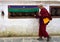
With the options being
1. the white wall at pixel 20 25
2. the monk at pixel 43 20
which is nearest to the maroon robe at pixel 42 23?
the monk at pixel 43 20

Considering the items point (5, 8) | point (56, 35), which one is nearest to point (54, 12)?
point (56, 35)

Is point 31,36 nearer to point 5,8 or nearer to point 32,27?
point 32,27

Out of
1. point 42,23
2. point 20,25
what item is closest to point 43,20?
point 42,23

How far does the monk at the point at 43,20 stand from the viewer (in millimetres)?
13393

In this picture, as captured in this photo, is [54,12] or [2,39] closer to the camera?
[2,39]

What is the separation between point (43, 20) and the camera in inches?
530

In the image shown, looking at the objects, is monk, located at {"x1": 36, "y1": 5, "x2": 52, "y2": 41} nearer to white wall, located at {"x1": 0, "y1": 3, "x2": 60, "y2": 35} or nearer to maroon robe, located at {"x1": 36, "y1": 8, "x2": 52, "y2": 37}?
maroon robe, located at {"x1": 36, "y1": 8, "x2": 52, "y2": 37}

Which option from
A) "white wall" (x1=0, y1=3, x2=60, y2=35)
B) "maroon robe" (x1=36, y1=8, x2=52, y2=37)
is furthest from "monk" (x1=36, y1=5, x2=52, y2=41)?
"white wall" (x1=0, y1=3, x2=60, y2=35)

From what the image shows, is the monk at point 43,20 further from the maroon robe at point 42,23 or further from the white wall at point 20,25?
the white wall at point 20,25

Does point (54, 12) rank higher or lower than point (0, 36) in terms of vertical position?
higher

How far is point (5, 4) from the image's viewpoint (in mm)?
14508

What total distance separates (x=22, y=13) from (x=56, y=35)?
1.81m

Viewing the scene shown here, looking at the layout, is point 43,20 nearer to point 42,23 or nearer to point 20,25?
point 42,23

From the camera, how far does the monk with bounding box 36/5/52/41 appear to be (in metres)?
13.4
